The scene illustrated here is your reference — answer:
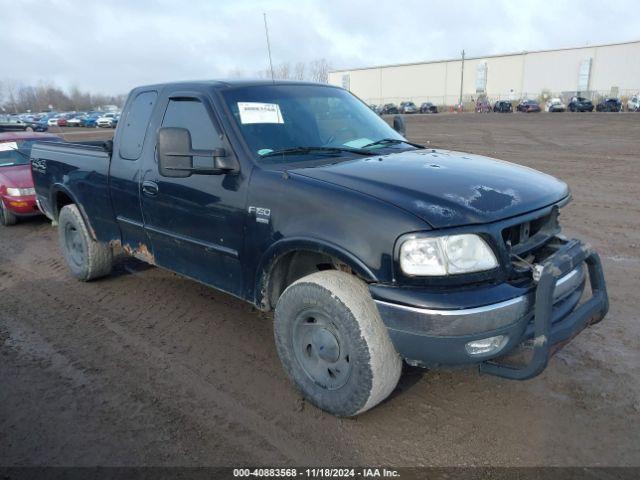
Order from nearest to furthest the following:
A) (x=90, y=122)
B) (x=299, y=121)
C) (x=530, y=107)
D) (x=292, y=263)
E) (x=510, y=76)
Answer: (x=292, y=263)
(x=299, y=121)
(x=530, y=107)
(x=90, y=122)
(x=510, y=76)

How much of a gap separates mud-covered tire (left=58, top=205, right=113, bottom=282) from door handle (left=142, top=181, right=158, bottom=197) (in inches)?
58.7

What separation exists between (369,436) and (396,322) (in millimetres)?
752

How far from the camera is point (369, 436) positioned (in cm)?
284

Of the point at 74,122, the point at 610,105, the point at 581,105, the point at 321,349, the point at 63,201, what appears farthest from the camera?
the point at 74,122

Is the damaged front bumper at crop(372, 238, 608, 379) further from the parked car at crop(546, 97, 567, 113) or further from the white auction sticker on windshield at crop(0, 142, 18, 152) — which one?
the parked car at crop(546, 97, 567, 113)

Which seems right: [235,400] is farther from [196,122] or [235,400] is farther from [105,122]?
[105,122]

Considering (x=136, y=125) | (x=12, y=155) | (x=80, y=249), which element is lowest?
(x=80, y=249)

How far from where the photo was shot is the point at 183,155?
3.17 meters

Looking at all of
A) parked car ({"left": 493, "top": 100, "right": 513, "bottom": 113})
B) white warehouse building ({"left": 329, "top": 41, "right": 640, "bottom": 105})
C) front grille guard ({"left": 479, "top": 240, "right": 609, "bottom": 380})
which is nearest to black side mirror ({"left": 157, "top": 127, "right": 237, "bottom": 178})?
front grille guard ({"left": 479, "top": 240, "right": 609, "bottom": 380})

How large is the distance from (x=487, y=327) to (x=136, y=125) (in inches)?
130

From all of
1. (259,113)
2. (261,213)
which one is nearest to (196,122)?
(259,113)

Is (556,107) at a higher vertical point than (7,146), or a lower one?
lower

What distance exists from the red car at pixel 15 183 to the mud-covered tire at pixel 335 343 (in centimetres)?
623

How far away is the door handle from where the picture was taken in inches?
153
